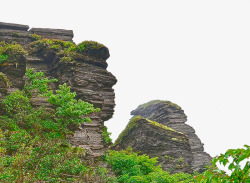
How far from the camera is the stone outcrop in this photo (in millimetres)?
19078

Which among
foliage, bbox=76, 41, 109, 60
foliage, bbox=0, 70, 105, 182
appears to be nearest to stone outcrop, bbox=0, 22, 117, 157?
foliage, bbox=76, 41, 109, 60

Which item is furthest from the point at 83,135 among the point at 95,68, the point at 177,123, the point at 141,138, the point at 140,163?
the point at 177,123

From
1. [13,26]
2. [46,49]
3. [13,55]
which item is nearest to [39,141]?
[13,55]

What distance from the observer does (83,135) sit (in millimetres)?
19609

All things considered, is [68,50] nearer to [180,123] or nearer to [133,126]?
[133,126]

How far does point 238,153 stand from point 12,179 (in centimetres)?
951

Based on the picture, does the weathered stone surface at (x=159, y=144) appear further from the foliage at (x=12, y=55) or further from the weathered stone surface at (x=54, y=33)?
the foliage at (x=12, y=55)

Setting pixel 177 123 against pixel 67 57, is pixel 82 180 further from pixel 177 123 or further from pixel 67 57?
pixel 177 123

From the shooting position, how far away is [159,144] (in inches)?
1180

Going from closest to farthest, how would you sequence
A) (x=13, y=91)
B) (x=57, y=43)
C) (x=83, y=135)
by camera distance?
(x=13, y=91) → (x=83, y=135) → (x=57, y=43)

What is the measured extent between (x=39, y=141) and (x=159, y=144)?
1939 centimetres

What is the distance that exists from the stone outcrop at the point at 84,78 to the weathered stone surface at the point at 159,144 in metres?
8.38

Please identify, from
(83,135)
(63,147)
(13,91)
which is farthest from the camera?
(83,135)

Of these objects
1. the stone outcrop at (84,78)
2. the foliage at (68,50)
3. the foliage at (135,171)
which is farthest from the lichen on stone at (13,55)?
the foliage at (135,171)
